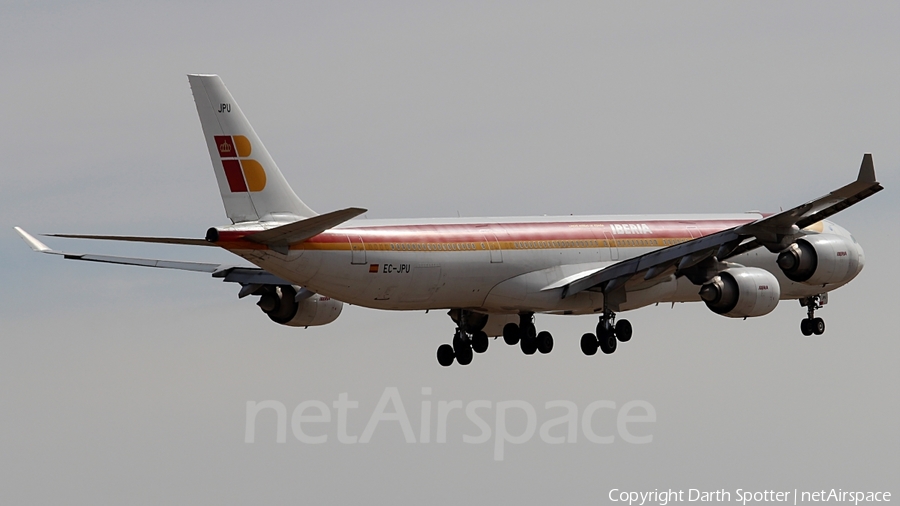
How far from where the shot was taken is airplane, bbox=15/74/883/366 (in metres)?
51.3

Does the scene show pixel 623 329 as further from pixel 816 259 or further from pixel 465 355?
pixel 816 259

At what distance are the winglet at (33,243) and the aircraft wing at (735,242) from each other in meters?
18.4

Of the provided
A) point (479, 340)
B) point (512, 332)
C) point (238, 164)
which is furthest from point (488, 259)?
point (238, 164)

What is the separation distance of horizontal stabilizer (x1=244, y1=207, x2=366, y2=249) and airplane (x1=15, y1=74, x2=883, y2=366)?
0.07m

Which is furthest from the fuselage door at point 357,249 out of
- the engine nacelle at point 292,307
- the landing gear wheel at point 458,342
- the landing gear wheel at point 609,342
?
the landing gear wheel at point 609,342

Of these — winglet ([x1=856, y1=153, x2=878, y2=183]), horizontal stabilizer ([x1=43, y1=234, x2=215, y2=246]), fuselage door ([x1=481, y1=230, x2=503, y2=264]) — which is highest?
winglet ([x1=856, y1=153, x2=878, y2=183])

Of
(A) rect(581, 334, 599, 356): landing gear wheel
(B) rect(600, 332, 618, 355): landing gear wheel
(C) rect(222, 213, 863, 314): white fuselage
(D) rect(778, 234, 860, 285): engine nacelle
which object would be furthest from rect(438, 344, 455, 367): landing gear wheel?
(D) rect(778, 234, 860, 285): engine nacelle

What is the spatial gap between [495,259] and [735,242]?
28.6 feet

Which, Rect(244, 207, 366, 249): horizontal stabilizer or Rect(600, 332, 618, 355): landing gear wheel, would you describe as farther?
Rect(600, 332, 618, 355): landing gear wheel

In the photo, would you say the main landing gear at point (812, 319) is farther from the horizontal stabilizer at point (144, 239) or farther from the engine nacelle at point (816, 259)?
the horizontal stabilizer at point (144, 239)

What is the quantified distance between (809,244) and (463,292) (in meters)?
11.7

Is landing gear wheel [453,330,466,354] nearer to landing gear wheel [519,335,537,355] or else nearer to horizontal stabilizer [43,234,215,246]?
landing gear wheel [519,335,537,355]

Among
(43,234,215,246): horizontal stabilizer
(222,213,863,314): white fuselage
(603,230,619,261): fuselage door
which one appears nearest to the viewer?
(43,234,215,246): horizontal stabilizer

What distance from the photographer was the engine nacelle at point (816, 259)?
2219 inches
